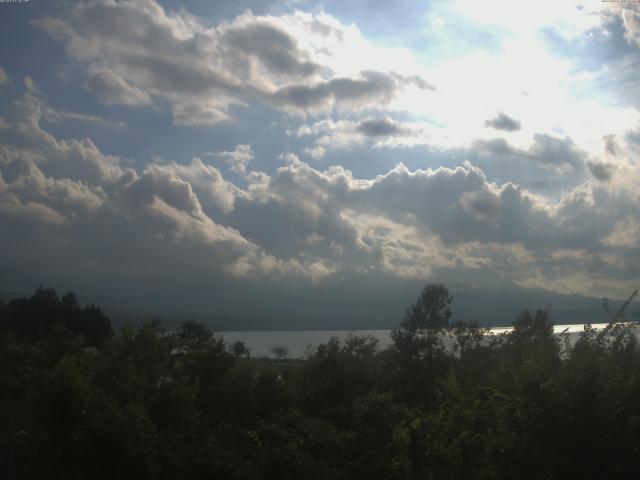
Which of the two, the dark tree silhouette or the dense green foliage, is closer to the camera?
the dense green foliage

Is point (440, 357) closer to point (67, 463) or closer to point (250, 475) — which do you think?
point (250, 475)

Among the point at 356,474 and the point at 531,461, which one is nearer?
the point at 531,461

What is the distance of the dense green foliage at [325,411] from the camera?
9.97m

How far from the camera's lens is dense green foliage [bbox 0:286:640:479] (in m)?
9.97

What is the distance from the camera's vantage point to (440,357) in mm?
28594

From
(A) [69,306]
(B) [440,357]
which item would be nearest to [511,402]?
(B) [440,357]

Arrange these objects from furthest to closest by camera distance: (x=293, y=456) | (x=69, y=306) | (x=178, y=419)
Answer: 1. (x=69, y=306)
2. (x=178, y=419)
3. (x=293, y=456)

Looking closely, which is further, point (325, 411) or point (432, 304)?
point (432, 304)

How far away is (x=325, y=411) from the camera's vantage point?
67.9 ft

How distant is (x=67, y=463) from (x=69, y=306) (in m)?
73.0

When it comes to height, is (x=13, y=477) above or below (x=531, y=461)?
below

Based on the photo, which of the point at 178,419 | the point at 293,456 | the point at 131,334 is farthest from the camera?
the point at 131,334

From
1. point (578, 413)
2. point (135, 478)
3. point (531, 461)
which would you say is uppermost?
point (578, 413)

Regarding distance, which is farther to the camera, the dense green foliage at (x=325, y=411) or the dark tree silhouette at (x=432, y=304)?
the dark tree silhouette at (x=432, y=304)
